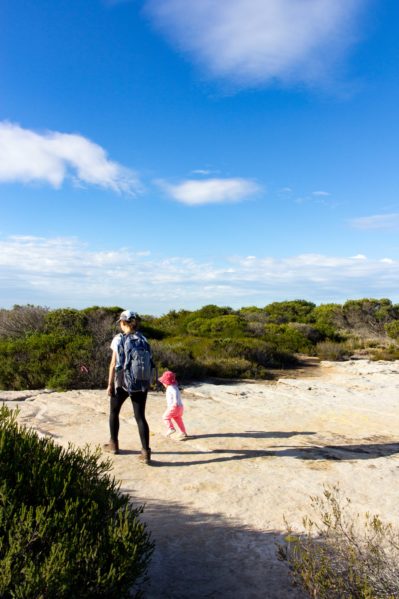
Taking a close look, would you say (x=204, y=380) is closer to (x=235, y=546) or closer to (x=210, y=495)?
(x=210, y=495)

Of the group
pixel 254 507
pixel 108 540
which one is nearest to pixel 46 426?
pixel 254 507

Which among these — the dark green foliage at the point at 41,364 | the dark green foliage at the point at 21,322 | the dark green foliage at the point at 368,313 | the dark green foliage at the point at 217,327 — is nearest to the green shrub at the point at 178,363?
the dark green foliage at the point at 41,364

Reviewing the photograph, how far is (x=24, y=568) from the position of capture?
237cm

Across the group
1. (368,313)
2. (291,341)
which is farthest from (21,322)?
(368,313)

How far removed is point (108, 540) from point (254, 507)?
220cm

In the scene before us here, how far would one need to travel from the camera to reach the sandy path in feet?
11.4

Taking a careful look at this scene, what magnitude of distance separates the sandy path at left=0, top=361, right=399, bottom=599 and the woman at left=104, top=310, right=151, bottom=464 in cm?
25

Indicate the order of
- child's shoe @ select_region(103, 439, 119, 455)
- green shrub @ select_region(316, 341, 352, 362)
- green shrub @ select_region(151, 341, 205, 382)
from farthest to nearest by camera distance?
green shrub @ select_region(316, 341, 352, 362)
green shrub @ select_region(151, 341, 205, 382)
child's shoe @ select_region(103, 439, 119, 455)

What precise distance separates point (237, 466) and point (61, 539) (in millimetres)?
3483

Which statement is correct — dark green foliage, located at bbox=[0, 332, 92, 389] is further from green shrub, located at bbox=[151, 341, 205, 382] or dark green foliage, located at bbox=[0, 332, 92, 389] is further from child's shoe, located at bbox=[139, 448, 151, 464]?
child's shoe, located at bbox=[139, 448, 151, 464]

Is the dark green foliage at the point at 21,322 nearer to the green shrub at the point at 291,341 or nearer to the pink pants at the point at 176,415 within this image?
the green shrub at the point at 291,341

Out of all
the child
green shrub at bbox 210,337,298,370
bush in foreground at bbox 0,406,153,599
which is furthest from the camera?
green shrub at bbox 210,337,298,370

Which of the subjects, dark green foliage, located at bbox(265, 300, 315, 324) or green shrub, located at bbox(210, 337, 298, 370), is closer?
green shrub, located at bbox(210, 337, 298, 370)

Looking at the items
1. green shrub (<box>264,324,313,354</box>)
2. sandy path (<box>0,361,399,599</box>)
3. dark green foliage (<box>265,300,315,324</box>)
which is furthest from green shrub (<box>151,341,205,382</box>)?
dark green foliage (<box>265,300,315,324</box>)
